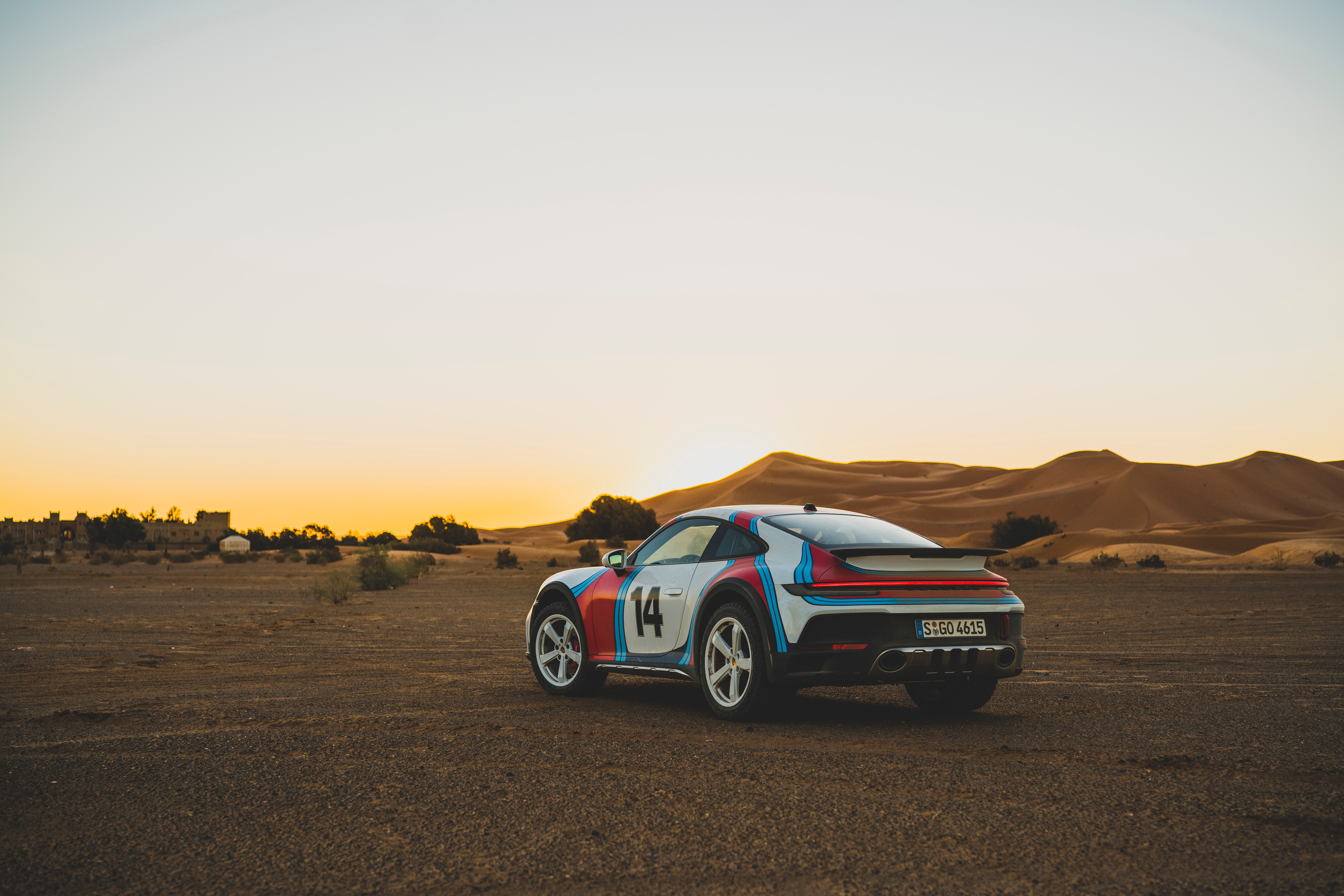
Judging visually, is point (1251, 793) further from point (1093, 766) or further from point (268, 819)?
point (268, 819)

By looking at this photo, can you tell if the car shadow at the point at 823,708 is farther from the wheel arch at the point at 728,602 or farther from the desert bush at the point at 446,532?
the desert bush at the point at 446,532

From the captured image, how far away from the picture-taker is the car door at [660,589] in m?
8.13

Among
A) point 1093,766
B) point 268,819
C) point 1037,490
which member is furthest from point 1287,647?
point 1037,490

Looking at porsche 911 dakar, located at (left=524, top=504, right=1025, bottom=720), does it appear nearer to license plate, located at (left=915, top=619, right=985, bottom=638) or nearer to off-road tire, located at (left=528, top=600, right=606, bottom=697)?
license plate, located at (left=915, top=619, right=985, bottom=638)

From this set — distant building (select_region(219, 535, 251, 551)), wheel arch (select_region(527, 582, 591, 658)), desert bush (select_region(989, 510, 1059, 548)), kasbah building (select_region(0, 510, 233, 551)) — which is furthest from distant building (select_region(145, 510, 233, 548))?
wheel arch (select_region(527, 582, 591, 658))

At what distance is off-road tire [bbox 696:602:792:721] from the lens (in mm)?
7105

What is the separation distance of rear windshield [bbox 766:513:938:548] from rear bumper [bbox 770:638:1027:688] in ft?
2.41

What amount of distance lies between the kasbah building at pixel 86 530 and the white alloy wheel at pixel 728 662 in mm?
114605

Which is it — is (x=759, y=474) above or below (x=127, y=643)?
above

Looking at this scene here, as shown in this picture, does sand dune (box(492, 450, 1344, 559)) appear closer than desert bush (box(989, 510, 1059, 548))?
Yes

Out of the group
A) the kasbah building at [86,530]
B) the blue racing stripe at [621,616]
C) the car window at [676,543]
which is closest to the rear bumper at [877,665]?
the car window at [676,543]

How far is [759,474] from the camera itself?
12712 cm

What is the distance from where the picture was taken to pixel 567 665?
9.27 m

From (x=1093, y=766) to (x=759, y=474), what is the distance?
121667mm
